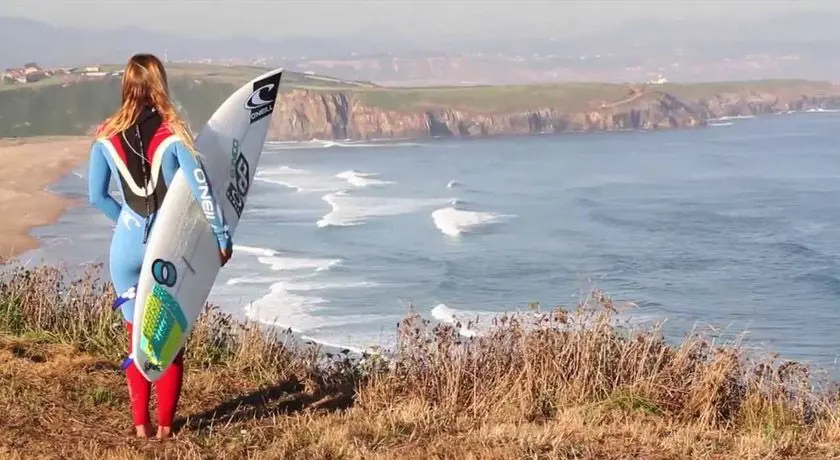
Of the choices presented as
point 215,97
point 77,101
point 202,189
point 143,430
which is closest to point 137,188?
point 202,189

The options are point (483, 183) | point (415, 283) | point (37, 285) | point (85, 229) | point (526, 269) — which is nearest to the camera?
point (37, 285)

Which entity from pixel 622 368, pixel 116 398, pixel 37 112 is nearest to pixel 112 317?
pixel 116 398

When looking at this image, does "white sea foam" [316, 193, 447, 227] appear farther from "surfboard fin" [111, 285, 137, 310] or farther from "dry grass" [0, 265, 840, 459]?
"surfboard fin" [111, 285, 137, 310]

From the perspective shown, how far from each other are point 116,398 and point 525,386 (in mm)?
2096

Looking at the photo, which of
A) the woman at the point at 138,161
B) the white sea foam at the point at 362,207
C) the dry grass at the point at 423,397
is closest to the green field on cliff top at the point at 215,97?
the white sea foam at the point at 362,207

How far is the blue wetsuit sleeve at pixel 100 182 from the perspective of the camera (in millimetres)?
4488

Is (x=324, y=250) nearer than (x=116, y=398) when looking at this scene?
No

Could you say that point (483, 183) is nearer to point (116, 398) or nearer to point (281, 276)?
point (281, 276)

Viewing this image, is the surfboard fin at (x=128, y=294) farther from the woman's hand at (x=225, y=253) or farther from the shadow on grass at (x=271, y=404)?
the shadow on grass at (x=271, y=404)

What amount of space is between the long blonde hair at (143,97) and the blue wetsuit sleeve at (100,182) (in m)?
0.09

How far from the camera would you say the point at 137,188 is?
4.52m

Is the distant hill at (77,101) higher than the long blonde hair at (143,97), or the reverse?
the long blonde hair at (143,97)

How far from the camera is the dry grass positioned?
463 centimetres

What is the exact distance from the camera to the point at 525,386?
584cm
